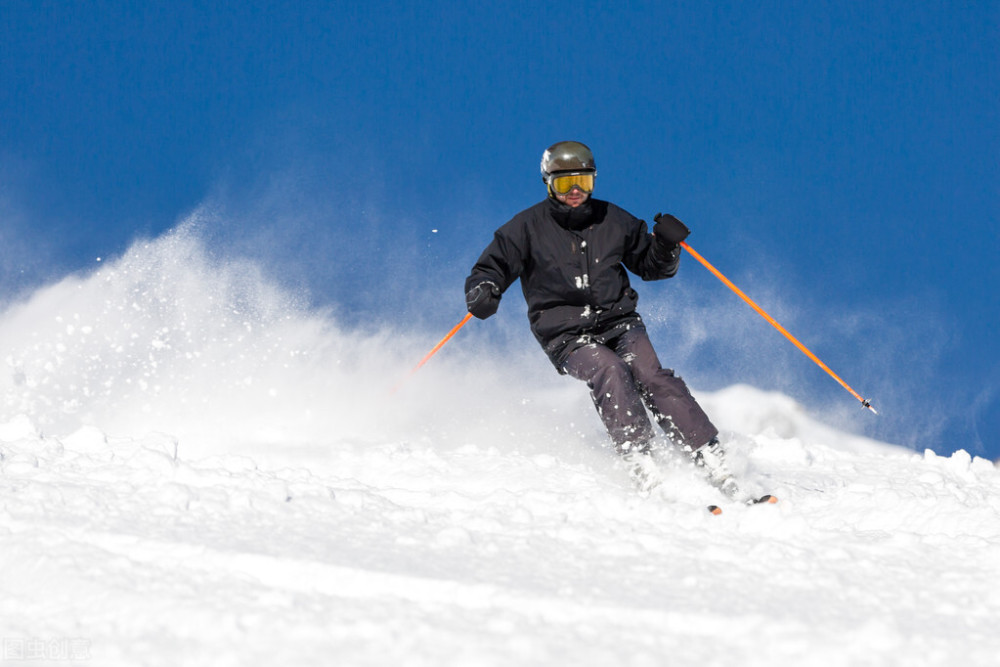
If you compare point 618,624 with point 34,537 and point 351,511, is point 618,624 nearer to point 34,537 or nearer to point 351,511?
point 351,511

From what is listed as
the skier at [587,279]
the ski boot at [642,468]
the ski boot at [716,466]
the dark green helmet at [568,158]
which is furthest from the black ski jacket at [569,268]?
the ski boot at [716,466]

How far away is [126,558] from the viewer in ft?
8.98

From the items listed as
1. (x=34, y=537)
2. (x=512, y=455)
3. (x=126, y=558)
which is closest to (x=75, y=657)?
(x=126, y=558)

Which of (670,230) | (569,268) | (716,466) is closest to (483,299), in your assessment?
(569,268)

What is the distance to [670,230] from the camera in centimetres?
482

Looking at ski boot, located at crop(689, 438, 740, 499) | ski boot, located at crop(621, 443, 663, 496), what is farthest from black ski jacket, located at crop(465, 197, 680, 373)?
ski boot, located at crop(689, 438, 740, 499)

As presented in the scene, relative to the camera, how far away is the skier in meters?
4.47

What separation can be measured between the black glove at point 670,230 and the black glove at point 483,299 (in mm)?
972

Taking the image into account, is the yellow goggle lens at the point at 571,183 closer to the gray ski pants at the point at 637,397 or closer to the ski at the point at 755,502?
the gray ski pants at the point at 637,397

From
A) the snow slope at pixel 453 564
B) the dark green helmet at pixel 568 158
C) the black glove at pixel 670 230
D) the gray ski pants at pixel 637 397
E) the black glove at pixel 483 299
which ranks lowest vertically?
the snow slope at pixel 453 564

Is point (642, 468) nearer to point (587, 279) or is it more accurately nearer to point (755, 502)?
point (755, 502)

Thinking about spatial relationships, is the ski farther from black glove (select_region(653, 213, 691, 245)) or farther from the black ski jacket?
black glove (select_region(653, 213, 691, 245))

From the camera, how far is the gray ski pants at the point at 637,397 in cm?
434

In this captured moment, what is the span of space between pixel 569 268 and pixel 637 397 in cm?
84
